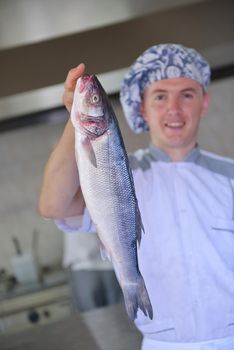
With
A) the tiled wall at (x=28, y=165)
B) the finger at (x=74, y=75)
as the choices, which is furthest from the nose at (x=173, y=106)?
the tiled wall at (x=28, y=165)

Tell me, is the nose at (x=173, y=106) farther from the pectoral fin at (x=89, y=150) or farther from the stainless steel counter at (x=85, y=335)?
the stainless steel counter at (x=85, y=335)

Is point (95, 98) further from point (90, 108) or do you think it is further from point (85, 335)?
point (85, 335)

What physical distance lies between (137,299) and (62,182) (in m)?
0.29

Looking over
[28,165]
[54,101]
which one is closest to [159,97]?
[54,101]

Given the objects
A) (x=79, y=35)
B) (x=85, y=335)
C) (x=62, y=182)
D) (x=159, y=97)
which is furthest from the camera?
(x=79, y=35)

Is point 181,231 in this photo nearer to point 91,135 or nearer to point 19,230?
point 91,135

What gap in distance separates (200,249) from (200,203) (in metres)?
0.10

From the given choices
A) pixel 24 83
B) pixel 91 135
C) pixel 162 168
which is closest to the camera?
pixel 91 135

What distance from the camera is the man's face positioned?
109 cm

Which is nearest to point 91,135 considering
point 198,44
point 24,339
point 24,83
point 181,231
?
point 181,231

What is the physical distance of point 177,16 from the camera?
88.3 inches

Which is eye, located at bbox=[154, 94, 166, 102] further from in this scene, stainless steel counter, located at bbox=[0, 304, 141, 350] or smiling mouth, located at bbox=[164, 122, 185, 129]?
stainless steel counter, located at bbox=[0, 304, 141, 350]

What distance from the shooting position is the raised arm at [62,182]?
0.84 m

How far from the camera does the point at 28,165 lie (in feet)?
10.5
